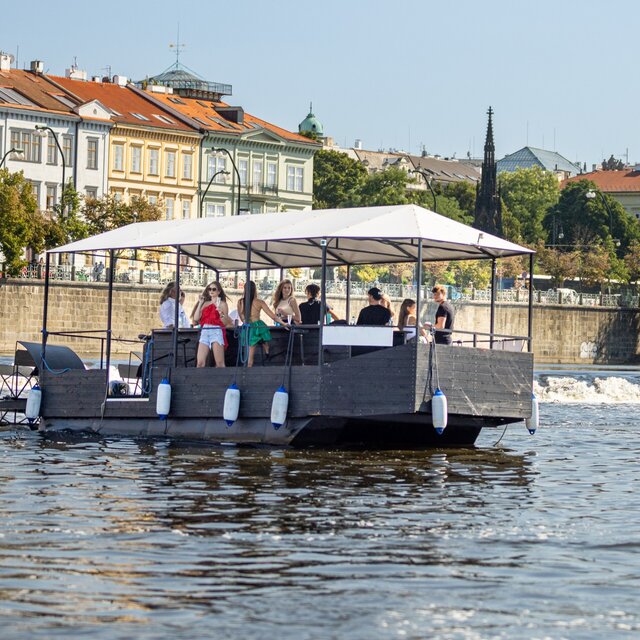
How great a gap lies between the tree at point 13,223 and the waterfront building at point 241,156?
2487cm

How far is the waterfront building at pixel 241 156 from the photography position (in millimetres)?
104125

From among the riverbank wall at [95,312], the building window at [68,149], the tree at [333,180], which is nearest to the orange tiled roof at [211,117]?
the building window at [68,149]

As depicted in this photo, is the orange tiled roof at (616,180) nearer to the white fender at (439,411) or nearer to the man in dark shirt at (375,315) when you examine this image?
the man in dark shirt at (375,315)

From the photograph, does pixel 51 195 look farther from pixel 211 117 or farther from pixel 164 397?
pixel 164 397

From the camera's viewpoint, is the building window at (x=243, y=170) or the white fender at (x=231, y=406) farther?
the building window at (x=243, y=170)

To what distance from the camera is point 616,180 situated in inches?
7042

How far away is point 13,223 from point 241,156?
32.4 meters

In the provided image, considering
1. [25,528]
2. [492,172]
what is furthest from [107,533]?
[492,172]

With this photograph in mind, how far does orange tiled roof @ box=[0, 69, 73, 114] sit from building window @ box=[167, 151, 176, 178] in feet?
27.0

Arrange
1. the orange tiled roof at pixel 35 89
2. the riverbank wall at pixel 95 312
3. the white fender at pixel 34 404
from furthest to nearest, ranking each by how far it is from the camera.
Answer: the orange tiled roof at pixel 35 89, the riverbank wall at pixel 95 312, the white fender at pixel 34 404

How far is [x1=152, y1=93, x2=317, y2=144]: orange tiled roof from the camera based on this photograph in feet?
343

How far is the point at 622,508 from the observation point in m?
16.0

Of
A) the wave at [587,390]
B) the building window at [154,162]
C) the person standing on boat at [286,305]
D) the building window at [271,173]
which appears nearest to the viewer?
the person standing on boat at [286,305]

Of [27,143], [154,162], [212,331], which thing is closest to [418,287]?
[212,331]
